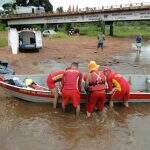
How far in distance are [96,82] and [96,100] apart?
0.60 metres

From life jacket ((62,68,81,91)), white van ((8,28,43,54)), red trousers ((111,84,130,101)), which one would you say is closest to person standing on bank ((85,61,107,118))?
life jacket ((62,68,81,91))

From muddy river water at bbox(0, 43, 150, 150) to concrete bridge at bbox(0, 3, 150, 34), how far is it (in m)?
42.9

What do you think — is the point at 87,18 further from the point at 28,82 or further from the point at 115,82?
the point at 115,82

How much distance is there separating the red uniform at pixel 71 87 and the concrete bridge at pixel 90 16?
43709 millimetres

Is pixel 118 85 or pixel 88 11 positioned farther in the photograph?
pixel 88 11

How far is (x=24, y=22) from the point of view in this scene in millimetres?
77062

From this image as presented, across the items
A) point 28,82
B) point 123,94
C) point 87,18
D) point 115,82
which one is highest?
point 115,82

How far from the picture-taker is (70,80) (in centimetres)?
1283

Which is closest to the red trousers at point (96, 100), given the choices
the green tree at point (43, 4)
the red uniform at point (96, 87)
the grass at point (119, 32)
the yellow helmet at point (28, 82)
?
the red uniform at point (96, 87)

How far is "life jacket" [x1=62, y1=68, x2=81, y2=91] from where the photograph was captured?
12.8 metres

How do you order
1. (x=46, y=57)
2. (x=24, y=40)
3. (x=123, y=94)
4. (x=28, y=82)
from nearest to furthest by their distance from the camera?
(x=123, y=94) → (x=28, y=82) → (x=46, y=57) → (x=24, y=40)

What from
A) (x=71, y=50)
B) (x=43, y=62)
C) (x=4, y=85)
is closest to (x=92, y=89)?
(x=4, y=85)

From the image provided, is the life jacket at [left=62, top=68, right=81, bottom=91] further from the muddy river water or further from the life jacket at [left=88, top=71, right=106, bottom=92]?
the muddy river water

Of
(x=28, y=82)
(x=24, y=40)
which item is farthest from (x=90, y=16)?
(x=28, y=82)
